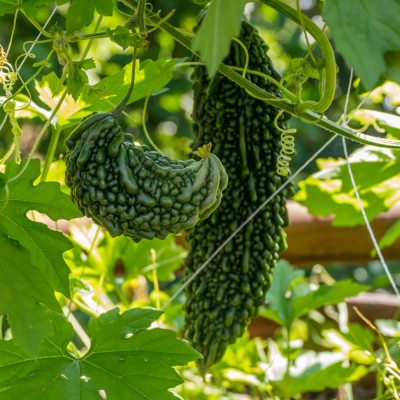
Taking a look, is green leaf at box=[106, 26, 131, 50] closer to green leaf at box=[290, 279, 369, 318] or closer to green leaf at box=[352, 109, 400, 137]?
green leaf at box=[352, 109, 400, 137]

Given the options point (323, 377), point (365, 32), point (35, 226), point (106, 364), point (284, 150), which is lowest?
point (323, 377)

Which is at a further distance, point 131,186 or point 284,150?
point 284,150

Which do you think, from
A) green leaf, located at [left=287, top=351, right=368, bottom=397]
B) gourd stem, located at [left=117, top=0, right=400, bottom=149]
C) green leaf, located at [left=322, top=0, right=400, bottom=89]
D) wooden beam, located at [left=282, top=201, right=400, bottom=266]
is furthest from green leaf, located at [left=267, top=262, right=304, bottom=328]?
green leaf, located at [left=322, top=0, right=400, bottom=89]

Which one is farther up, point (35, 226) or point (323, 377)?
point (35, 226)

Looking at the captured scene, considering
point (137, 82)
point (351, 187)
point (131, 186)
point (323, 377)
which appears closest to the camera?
point (131, 186)

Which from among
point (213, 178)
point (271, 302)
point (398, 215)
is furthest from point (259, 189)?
point (398, 215)

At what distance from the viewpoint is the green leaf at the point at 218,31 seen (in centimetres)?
56

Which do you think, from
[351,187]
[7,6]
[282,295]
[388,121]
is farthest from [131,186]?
[282,295]

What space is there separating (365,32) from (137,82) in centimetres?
52

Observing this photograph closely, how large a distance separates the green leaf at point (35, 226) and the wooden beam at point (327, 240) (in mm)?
922

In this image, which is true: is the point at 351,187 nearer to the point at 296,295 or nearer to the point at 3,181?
the point at 296,295

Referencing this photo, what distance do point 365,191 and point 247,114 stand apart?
46 cm

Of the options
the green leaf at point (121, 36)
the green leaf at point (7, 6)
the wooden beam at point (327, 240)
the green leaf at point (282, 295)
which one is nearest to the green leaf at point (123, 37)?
the green leaf at point (121, 36)

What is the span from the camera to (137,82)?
1.10 metres
